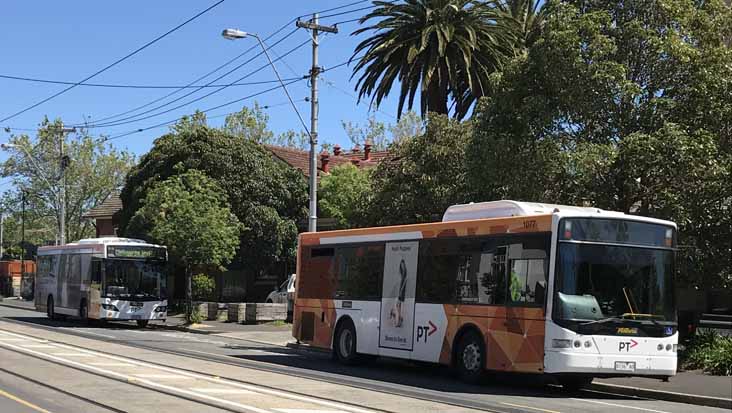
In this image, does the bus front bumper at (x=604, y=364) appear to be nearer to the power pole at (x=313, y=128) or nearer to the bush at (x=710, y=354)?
the bush at (x=710, y=354)

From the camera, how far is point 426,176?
29.8 meters

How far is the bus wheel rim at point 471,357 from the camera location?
16.9m

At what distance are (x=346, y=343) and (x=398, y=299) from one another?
8.20 ft

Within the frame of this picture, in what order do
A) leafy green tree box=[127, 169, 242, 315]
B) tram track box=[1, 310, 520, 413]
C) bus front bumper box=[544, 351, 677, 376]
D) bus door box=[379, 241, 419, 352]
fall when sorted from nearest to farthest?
tram track box=[1, 310, 520, 413]
bus front bumper box=[544, 351, 677, 376]
bus door box=[379, 241, 419, 352]
leafy green tree box=[127, 169, 242, 315]

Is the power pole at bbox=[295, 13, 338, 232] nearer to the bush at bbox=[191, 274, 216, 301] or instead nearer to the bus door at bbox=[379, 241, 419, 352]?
the bus door at bbox=[379, 241, 419, 352]

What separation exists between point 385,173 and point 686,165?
48.5 ft

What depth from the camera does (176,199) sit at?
36438mm

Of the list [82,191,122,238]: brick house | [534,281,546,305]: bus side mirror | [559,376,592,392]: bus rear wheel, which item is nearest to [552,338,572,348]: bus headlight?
[534,281,546,305]: bus side mirror

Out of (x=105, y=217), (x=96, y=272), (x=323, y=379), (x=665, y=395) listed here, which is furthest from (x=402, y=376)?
(x=105, y=217)

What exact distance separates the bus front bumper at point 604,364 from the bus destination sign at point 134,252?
71.3 feet

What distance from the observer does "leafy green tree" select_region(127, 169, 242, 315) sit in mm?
35344

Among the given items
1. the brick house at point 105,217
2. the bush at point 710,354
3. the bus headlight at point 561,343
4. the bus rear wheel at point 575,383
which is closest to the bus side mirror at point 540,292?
the bus headlight at point 561,343

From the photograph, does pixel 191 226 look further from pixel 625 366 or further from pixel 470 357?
pixel 625 366

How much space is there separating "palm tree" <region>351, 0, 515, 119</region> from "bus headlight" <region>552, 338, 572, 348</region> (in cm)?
2055
